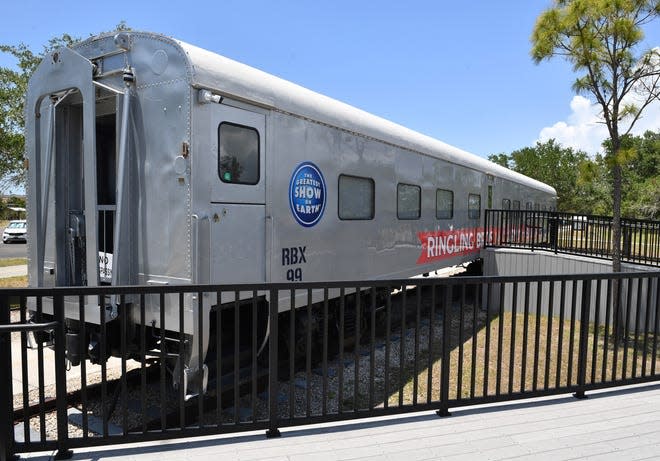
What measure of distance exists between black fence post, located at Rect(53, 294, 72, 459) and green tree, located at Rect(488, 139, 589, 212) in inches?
1987

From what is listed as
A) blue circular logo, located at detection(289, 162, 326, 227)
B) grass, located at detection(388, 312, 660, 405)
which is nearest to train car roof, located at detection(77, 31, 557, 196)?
blue circular logo, located at detection(289, 162, 326, 227)

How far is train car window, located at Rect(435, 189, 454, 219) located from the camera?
8992 mm

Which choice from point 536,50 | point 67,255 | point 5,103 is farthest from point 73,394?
point 5,103

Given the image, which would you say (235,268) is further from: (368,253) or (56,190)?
(368,253)

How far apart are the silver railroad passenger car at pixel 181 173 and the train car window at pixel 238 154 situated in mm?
14

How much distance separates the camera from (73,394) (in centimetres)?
471

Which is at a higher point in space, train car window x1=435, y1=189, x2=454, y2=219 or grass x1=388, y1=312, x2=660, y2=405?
train car window x1=435, y1=189, x2=454, y2=219

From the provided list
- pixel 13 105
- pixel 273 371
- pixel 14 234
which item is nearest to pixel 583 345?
pixel 273 371

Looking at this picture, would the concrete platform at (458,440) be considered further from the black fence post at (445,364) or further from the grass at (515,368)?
the grass at (515,368)

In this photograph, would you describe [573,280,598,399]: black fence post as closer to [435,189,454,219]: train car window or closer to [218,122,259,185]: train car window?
[218,122,259,185]: train car window

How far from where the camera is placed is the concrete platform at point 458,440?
2.96 m

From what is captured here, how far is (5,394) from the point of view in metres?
2.80

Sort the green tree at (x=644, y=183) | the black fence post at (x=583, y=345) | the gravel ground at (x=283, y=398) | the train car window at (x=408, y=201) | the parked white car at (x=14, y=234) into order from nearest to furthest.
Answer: the black fence post at (x=583, y=345)
the gravel ground at (x=283, y=398)
the train car window at (x=408, y=201)
the parked white car at (x=14, y=234)
the green tree at (x=644, y=183)

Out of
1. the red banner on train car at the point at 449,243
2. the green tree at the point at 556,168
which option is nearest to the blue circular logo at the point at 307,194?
the red banner on train car at the point at 449,243
